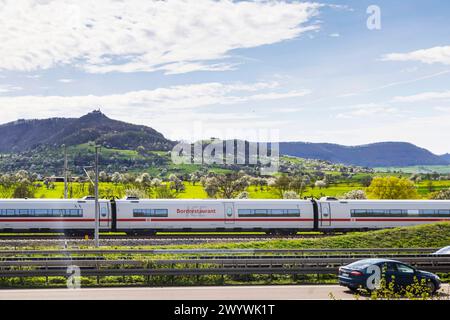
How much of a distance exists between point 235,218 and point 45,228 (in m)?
15.0

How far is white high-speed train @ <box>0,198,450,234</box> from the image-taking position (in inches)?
1661

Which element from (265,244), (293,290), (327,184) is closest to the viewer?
(293,290)

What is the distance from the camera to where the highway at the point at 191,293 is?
18047 millimetres

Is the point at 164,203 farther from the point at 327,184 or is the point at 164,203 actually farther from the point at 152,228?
the point at 327,184

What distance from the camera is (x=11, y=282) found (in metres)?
20.7

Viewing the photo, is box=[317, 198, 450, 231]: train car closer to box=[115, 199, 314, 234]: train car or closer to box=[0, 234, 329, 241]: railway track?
box=[115, 199, 314, 234]: train car

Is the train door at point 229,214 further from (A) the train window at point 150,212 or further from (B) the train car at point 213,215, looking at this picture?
(A) the train window at point 150,212

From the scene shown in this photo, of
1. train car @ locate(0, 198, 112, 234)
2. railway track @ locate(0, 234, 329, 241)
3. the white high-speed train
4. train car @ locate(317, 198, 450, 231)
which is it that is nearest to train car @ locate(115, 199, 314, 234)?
the white high-speed train

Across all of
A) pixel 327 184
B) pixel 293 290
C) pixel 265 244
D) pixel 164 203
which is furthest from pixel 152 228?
pixel 327 184

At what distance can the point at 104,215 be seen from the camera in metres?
42.7

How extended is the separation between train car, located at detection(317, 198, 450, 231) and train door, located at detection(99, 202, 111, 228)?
1734 centimetres
